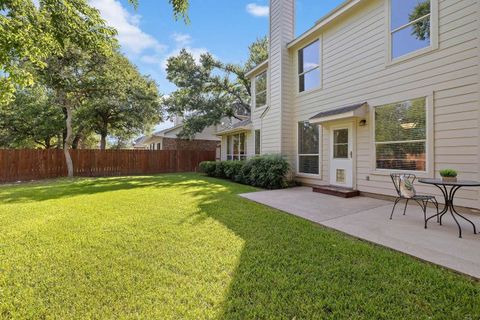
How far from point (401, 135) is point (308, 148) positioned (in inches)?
129

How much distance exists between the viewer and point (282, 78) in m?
9.20

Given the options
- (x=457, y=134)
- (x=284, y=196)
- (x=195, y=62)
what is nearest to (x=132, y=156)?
(x=195, y=62)

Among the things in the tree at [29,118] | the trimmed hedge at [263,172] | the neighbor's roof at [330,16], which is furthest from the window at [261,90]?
the tree at [29,118]

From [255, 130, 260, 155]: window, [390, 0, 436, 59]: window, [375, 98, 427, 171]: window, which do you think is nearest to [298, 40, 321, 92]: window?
[390, 0, 436, 59]: window

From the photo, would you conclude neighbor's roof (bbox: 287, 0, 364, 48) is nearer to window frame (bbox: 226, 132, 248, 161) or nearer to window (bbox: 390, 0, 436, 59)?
window (bbox: 390, 0, 436, 59)

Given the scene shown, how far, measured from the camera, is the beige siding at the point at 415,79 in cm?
468

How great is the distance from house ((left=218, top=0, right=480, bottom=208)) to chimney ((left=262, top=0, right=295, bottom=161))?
4 cm

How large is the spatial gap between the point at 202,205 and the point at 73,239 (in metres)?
2.75

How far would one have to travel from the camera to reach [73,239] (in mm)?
3631

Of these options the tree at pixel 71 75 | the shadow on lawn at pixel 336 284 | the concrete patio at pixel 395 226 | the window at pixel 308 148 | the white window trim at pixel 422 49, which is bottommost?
the shadow on lawn at pixel 336 284

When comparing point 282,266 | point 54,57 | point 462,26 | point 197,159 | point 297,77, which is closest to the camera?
point 282,266

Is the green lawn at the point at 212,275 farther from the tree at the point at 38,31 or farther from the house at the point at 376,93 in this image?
the house at the point at 376,93

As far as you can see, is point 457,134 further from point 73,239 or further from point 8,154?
point 8,154

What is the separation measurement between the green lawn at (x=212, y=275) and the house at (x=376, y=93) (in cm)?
335
